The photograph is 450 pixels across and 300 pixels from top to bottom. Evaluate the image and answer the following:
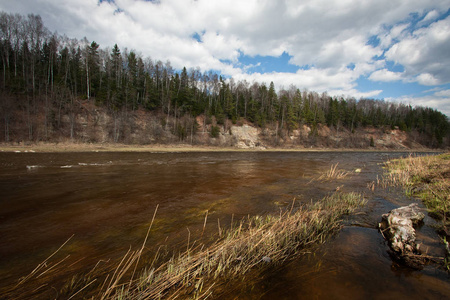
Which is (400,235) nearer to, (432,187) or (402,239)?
(402,239)

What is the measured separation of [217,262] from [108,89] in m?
55.6

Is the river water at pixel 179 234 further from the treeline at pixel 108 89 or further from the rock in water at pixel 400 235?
the treeline at pixel 108 89

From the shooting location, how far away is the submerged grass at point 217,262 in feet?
9.09

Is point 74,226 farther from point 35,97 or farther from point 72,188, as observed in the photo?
point 35,97

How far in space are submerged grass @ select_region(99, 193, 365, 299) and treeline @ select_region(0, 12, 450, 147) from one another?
45.2 m

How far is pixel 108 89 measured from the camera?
4703 centimetres

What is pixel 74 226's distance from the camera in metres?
5.53

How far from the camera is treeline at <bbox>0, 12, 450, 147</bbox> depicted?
39.5 m

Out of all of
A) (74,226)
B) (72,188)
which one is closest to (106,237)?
(74,226)

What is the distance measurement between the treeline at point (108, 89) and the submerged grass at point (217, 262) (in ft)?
148

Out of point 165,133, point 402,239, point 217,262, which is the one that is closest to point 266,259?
point 217,262

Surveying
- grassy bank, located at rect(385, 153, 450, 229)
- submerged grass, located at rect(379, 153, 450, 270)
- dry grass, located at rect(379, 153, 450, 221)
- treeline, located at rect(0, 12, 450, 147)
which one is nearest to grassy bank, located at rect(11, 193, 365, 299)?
submerged grass, located at rect(379, 153, 450, 270)

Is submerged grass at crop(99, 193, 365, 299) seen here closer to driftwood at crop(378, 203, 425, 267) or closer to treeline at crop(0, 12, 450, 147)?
driftwood at crop(378, 203, 425, 267)

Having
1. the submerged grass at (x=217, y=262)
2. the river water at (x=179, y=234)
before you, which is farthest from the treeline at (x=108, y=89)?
the submerged grass at (x=217, y=262)
